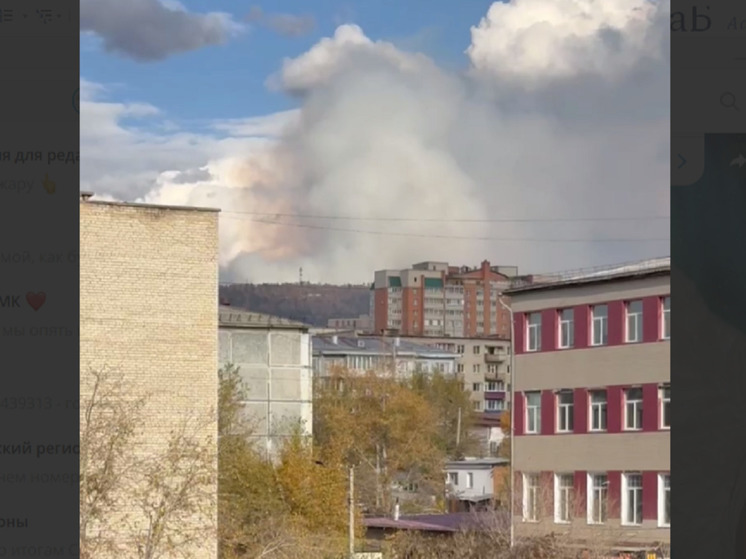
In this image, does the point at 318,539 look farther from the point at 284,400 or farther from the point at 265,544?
the point at 284,400

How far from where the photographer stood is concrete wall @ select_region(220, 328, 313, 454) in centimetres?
2603

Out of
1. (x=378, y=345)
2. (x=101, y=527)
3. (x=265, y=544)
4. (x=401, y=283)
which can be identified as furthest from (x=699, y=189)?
(x=401, y=283)

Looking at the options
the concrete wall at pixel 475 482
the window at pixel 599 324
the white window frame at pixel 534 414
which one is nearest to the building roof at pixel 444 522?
the white window frame at pixel 534 414

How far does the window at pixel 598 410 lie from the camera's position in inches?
741

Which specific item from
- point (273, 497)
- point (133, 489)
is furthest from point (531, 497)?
point (133, 489)

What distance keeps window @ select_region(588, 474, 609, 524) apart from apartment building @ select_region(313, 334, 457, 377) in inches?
1046

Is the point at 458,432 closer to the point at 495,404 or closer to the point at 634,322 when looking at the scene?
the point at 495,404

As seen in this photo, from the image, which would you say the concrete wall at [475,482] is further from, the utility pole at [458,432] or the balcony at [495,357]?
the balcony at [495,357]

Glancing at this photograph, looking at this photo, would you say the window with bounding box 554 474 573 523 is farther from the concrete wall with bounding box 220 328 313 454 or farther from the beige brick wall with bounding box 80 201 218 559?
the concrete wall with bounding box 220 328 313 454

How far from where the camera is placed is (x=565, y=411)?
63.8 feet

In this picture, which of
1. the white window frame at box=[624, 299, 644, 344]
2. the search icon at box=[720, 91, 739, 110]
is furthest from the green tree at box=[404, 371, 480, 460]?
the search icon at box=[720, 91, 739, 110]

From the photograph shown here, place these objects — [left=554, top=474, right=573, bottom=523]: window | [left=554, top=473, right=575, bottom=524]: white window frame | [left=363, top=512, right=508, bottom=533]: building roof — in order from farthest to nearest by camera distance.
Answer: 1. [left=554, top=474, right=573, bottom=523]: window
2. [left=554, top=473, right=575, bottom=524]: white window frame
3. [left=363, top=512, right=508, bottom=533]: building roof

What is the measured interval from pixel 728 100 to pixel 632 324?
50.5 ft

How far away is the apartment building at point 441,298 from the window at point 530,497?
81.9 meters
